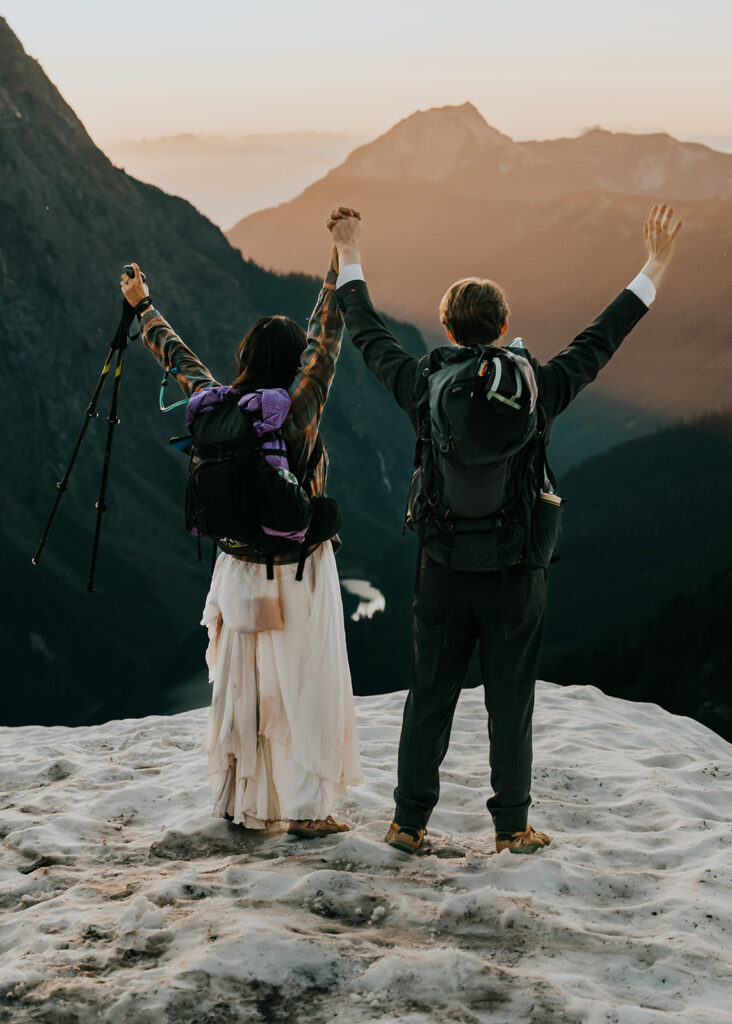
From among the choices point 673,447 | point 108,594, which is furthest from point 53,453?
point 673,447

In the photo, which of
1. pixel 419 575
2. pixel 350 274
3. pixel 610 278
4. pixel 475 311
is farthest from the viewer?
pixel 610 278

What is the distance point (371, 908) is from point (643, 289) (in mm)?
2479

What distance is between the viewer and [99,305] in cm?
9862

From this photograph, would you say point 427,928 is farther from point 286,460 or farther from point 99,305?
point 99,305

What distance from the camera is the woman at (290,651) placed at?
3885 millimetres

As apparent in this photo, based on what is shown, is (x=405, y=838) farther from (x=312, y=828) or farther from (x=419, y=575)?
(x=419, y=575)

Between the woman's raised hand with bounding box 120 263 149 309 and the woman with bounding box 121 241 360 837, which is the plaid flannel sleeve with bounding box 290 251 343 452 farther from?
the woman's raised hand with bounding box 120 263 149 309

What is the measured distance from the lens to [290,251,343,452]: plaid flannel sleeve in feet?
12.7

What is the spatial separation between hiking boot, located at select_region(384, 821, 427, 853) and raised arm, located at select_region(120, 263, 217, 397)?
6.56 ft

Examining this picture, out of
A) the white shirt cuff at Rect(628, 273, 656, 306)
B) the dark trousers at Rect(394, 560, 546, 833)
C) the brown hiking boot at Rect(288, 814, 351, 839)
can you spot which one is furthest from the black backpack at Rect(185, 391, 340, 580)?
the white shirt cuff at Rect(628, 273, 656, 306)

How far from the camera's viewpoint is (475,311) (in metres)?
3.60

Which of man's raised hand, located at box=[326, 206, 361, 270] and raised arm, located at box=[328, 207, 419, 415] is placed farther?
man's raised hand, located at box=[326, 206, 361, 270]

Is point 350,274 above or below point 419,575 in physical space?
above

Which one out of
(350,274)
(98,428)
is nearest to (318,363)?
(350,274)
